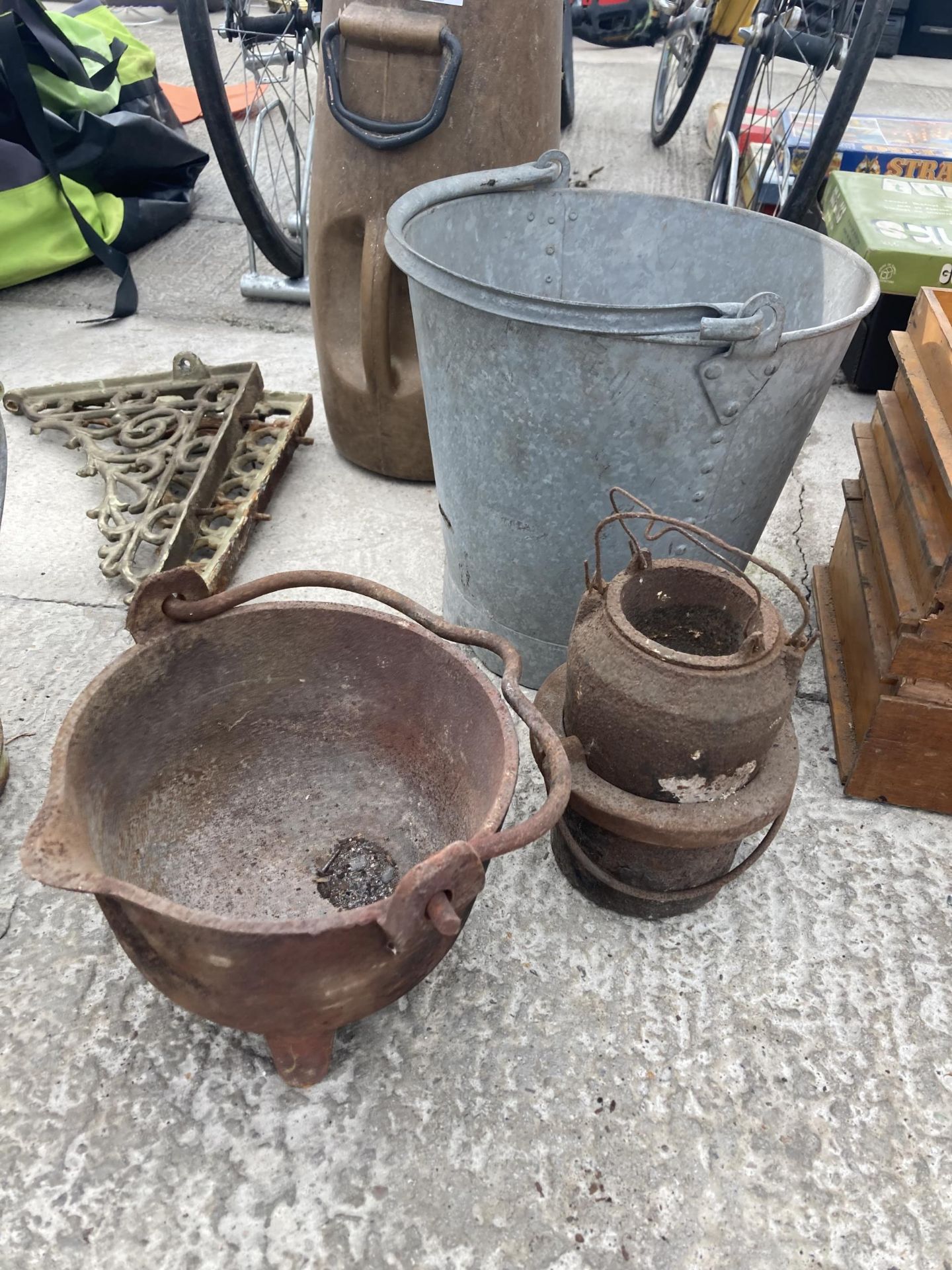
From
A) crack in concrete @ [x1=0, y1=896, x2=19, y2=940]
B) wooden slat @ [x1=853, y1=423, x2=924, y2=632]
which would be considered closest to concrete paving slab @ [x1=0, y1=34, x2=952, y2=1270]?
crack in concrete @ [x1=0, y1=896, x2=19, y2=940]

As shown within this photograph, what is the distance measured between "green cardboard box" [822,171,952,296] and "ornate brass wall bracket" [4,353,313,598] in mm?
1939

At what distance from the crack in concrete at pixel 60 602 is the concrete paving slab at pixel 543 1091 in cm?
40

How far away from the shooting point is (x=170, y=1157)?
4.26 feet

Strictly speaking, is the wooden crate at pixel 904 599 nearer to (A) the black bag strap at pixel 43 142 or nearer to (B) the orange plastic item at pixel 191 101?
(A) the black bag strap at pixel 43 142

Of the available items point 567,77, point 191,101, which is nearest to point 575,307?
point 567,77

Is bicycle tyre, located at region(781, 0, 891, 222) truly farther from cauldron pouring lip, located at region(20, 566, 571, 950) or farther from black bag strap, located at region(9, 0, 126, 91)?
black bag strap, located at region(9, 0, 126, 91)

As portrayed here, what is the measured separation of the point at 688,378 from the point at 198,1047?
1.37m

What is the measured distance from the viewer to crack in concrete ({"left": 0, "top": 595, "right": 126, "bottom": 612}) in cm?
229

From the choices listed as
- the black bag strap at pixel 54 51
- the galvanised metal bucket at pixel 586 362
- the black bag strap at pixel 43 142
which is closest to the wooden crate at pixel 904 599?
the galvanised metal bucket at pixel 586 362

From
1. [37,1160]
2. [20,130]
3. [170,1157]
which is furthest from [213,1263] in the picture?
[20,130]

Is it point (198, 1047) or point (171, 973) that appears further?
point (198, 1047)

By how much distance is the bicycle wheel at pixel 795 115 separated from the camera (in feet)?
8.11

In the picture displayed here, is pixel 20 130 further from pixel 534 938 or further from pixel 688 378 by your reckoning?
pixel 534 938

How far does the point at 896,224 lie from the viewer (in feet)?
10.1
